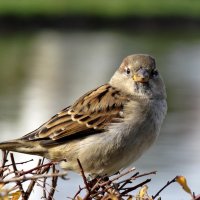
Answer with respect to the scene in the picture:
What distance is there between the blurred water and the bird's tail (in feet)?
17.2

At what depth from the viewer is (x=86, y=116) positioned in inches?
174

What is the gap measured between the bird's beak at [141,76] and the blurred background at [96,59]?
15.3ft

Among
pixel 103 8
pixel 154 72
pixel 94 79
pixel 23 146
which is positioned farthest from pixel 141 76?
pixel 103 8

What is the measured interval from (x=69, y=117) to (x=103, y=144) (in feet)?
0.75

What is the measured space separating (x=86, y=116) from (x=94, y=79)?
15181mm

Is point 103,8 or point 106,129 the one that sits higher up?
point 103,8

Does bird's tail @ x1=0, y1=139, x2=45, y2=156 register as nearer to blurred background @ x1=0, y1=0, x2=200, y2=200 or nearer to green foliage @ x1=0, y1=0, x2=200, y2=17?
blurred background @ x1=0, y1=0, x2=200, y2=200

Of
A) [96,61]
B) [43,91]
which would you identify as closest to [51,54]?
[96,61]

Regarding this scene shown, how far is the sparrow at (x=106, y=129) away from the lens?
4.27 metres

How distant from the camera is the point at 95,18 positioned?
32281mm

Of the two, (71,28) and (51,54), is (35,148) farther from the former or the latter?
(71,28)

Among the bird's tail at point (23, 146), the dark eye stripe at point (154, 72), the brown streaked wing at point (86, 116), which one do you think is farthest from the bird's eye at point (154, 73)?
the bird's tail at point (23, 146)

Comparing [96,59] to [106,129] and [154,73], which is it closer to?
[154,73]

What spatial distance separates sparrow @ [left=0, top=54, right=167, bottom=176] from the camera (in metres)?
4.27
